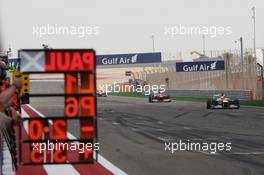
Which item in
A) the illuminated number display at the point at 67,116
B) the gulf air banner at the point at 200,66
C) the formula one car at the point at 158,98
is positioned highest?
the gulf air banner at the point at 200,66

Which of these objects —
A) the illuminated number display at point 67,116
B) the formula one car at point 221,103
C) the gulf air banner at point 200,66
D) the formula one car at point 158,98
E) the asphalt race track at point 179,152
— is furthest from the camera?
the gulf air banner at point 200,66

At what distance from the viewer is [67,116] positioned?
5.36m

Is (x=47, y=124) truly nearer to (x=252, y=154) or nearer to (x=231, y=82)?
(x=252, y=154)

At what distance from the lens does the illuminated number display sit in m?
5.02

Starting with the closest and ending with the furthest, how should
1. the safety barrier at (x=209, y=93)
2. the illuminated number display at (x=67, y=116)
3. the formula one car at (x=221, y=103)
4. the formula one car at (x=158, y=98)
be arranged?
the illuminated number display at (x=67, y=116) → the formula one car at (x=221, y=103) → the safety barrier at (x=209, y=93) → the formula one car at (x=158, y=98)

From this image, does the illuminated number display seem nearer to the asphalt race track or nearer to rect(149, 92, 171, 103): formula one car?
the asphalt race track

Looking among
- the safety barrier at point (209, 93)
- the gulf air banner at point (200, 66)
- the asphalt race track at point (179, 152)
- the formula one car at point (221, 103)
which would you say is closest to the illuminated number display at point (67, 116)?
the asphalt race track at point (179, 152)

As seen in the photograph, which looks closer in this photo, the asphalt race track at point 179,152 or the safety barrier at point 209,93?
the asphalt race track at point 179,152

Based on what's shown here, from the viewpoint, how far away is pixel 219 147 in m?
15.2

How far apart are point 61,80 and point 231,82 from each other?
4781 cm

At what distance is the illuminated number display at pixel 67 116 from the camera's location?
5016 millimetres

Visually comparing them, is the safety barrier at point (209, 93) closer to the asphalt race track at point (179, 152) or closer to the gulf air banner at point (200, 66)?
the gulf air banner at point (200, 66)

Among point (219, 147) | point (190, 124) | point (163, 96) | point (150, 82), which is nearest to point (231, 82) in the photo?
point (163, 96)

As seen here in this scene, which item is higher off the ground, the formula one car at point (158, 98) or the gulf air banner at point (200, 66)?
the gulf air banner at point (200, 66)
